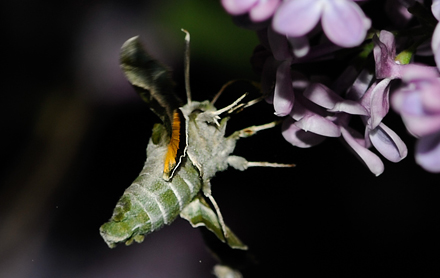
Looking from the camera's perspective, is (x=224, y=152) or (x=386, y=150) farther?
(x=224, y=152)

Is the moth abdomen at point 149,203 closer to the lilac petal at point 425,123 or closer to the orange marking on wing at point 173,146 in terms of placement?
the orange marking on wing at point 173,146

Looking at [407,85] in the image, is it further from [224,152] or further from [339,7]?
[224,152]

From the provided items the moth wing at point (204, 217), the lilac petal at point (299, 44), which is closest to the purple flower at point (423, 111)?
the lilac petal at point (299, 44)

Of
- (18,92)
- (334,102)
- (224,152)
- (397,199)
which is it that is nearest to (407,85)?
(334,102)

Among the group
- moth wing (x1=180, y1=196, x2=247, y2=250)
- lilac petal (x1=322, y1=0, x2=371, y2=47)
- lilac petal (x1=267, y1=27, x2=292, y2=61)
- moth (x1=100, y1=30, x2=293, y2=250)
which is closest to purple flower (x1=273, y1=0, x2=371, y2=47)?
lilac petal (x1=322, y1=0, x2=371, y2=47)

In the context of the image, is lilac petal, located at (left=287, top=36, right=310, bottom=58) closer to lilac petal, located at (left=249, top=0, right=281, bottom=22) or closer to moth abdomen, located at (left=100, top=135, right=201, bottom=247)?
lilac petal, located at (left=249, top=0, right=281, bottom=22)
